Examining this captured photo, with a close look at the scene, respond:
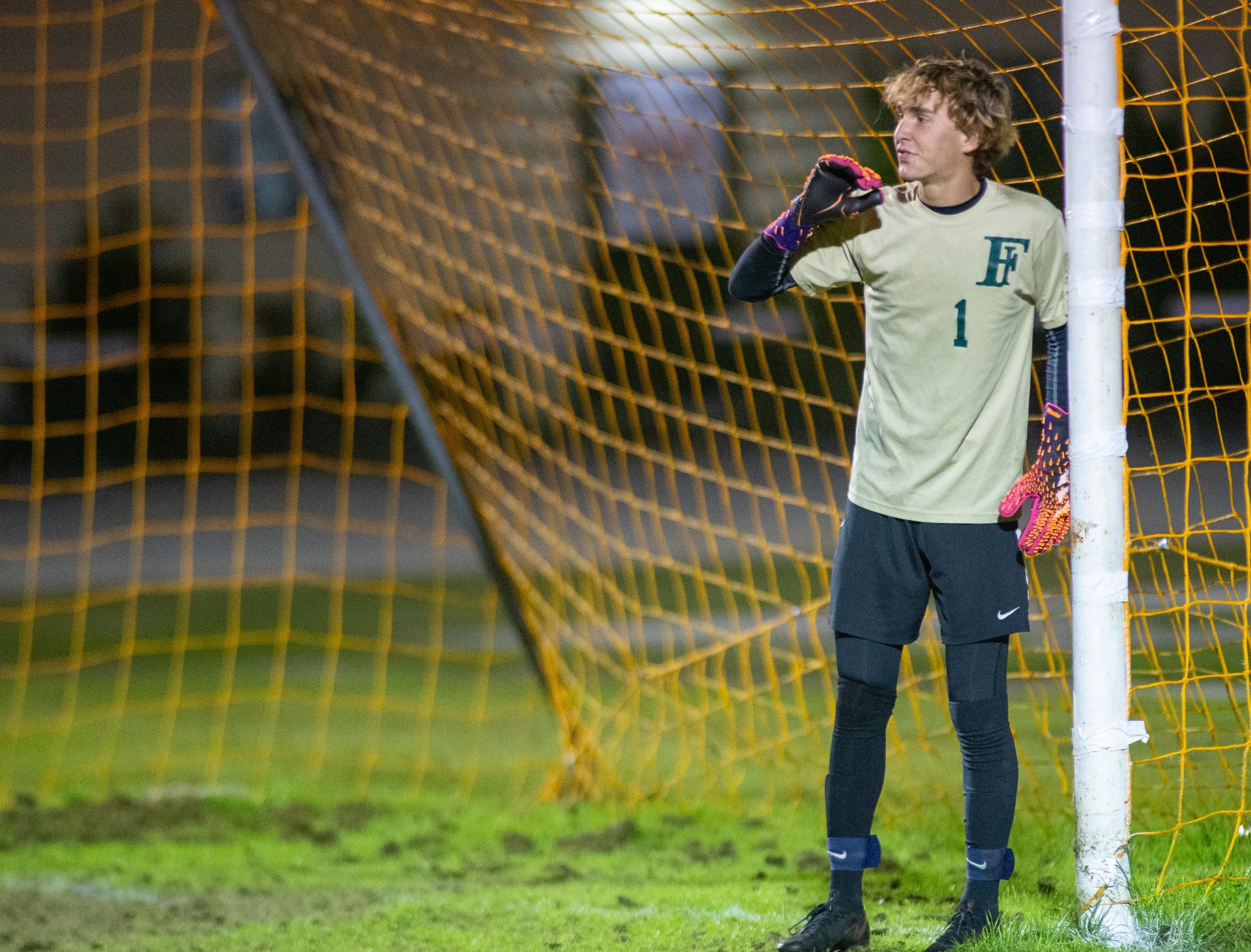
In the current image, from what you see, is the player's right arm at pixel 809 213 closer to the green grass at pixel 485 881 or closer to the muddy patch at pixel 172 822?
the green grass at pixel 485 881

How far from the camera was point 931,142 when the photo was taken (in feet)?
5.75

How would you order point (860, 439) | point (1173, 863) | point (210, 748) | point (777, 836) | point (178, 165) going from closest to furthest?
point (860, 439) < point (1173, 863) < point (777, 836) < point (210, 748) < point (178, 165)

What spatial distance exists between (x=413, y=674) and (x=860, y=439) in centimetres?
388

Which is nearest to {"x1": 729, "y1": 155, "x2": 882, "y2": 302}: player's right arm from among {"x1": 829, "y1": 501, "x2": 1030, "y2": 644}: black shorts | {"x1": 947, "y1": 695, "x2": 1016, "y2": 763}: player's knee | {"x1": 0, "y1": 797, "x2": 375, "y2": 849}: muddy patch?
{"x1": 829, "y1": 501, "x2": 1030, "y2": 644}: black shorts

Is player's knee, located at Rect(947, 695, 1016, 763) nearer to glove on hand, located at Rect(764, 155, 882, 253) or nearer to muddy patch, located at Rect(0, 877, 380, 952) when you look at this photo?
glove on hand, located at Rect(764, 155, 882, 253)

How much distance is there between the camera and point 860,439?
1.88m

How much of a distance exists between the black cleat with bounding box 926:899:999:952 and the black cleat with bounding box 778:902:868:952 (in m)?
0.11

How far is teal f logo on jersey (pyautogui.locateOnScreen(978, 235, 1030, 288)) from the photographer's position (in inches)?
69.7

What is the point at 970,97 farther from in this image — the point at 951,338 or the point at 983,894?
the point at 983,894

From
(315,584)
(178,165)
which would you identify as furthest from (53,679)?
(178,165)

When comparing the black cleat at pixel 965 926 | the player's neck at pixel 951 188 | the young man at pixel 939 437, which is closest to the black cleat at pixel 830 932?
→ the young man at pixel 939 437

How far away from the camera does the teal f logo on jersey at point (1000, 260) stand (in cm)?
177

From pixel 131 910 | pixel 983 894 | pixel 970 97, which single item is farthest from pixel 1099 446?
pixel 131 910

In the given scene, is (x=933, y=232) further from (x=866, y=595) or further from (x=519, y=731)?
(x=519, y=731)
